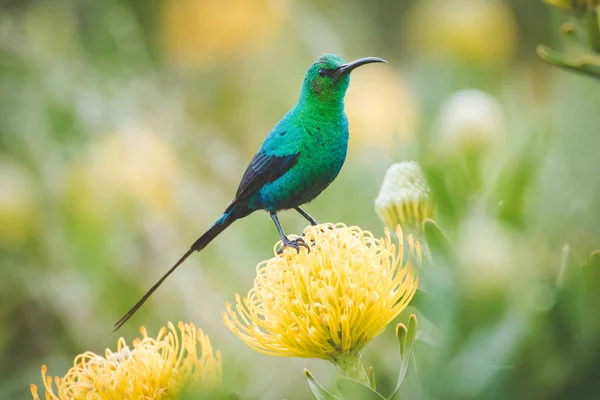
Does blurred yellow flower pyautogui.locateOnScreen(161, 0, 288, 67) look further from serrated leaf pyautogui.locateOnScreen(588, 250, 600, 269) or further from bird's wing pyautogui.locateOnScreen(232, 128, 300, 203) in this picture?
serrated leaf pyautogui.locateOnScreen(588, 250, 600, 269)

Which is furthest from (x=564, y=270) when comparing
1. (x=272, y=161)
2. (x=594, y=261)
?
(x=272, y=161)

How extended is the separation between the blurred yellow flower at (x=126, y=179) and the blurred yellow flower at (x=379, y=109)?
31.4 inches

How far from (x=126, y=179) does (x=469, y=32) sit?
166 centimetres

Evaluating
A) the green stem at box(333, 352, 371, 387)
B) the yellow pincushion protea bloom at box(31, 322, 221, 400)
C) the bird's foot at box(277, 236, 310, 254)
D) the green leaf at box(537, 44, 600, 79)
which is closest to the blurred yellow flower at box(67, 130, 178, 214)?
the yellow pincushion protea bloom at box(31, 322, 221, 400)

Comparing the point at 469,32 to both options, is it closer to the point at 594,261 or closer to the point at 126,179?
the point at 126,179

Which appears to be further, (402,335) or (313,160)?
(313,160)

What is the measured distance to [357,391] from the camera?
106 cm

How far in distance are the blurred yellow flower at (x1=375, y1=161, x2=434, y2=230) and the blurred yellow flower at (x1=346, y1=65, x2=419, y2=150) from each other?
1.15 meters

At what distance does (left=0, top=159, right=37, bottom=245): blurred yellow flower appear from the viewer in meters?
2.93

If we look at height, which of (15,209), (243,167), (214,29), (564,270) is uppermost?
(214,29)

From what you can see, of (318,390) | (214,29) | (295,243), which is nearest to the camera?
(318,390)

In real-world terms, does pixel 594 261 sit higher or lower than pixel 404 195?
lower

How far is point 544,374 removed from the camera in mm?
820

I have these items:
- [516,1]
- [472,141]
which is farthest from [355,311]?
[516,1]
